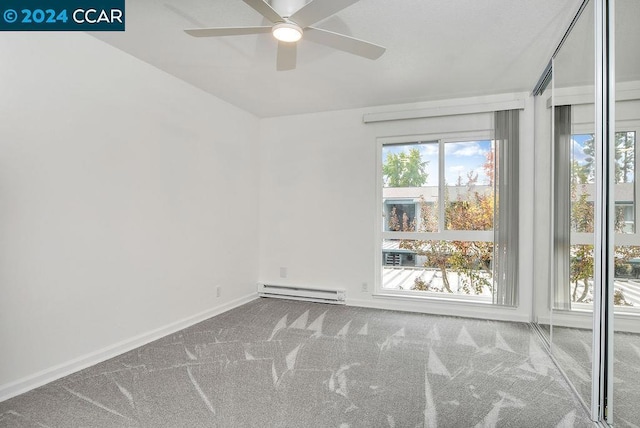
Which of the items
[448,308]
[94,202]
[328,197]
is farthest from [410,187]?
[94,202]

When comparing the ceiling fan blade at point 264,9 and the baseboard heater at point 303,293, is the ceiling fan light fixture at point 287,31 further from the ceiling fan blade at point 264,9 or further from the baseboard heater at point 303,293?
the baseboard heater at point 303,293

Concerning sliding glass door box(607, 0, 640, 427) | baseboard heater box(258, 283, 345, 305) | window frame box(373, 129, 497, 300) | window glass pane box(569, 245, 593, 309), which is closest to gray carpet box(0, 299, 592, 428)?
sliding glass door box(607, 0, 640, 427)

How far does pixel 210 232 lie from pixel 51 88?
1942mm

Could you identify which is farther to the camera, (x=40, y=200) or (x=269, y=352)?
(x=269, y=352)

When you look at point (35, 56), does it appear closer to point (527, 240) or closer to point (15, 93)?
point (15, 93)

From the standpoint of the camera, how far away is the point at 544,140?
3166 millimetres

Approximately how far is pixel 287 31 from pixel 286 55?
1.36 ft

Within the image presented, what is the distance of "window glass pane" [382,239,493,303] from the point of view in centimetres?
394

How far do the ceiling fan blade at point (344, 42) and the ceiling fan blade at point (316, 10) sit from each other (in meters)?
0.12

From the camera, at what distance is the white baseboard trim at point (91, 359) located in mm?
2127

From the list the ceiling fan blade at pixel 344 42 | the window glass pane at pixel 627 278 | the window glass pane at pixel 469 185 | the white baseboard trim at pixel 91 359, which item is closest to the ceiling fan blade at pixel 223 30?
the ceiling fan blade at pixel 344 42

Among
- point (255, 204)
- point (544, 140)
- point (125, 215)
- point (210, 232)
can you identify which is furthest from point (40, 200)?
point (544, 140)

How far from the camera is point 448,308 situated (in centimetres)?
392

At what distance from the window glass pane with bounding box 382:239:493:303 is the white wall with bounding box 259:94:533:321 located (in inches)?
8.3
